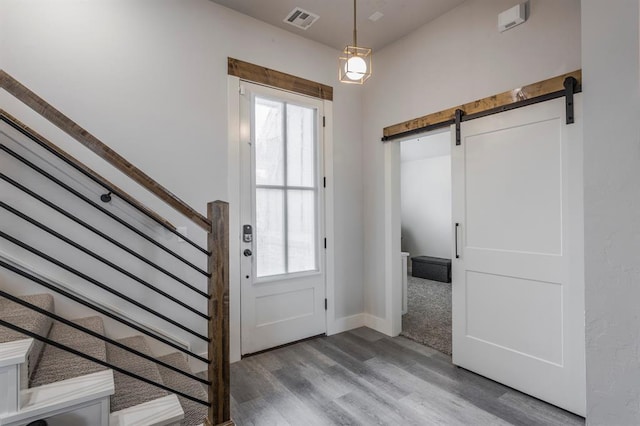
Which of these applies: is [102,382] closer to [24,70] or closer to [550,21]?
→ [24,70]

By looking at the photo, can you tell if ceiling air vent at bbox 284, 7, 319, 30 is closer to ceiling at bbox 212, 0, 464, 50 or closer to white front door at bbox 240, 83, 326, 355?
ceiling at bbox 212, 0, 464, 50

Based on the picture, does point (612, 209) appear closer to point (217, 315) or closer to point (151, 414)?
point (217, 315)

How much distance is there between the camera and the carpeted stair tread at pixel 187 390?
186 centimetres

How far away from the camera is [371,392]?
2348 mm

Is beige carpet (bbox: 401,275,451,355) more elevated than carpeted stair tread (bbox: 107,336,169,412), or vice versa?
carpeted stair tread (bbox: 107,336,169,412)

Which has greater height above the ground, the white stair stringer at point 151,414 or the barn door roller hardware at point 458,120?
the barn door roller hardware at point 458,120

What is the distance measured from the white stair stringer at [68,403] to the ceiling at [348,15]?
2.90 meters

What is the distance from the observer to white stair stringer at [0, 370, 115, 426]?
1219 millimetres

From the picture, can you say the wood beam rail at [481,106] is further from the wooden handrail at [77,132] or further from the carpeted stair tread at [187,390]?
the carpeted stair tread at [187,390]

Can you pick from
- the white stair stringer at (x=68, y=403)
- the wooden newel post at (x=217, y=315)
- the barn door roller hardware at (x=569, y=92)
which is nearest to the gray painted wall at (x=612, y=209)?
the barn door roller hardware at (x=569, y=92)

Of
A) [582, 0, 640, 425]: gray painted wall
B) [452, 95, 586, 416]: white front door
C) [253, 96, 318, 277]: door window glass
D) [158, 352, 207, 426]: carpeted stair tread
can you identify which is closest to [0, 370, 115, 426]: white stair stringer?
[158, 352, 207, 426]: carpeted stair tread

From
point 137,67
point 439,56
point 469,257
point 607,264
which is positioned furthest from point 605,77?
point 137,67

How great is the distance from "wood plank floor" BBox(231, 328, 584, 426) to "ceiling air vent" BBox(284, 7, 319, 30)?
3109 mm

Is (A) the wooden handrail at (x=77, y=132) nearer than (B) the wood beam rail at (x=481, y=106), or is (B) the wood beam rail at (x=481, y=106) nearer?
(A) the wooden handrail at (x=77, y=132)
